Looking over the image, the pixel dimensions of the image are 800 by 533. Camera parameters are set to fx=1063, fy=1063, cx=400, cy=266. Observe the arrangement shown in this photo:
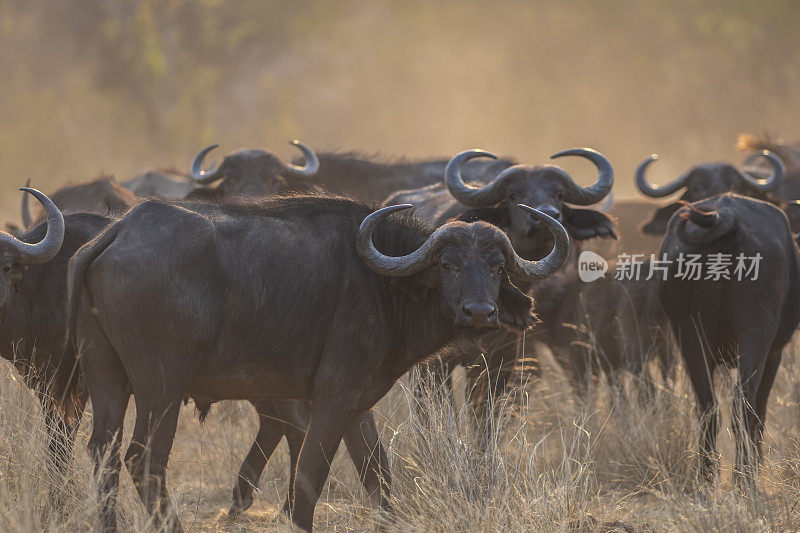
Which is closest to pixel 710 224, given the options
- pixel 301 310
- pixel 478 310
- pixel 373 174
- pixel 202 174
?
pixel 478 310

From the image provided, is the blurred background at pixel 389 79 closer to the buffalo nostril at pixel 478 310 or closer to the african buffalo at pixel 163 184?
the african buffalo at pixel 163 184

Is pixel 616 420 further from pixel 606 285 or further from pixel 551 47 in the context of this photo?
pixel 551 47

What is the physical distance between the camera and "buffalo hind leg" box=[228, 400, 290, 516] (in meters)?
6.09

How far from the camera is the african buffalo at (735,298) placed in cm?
630

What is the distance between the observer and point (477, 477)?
504 cm

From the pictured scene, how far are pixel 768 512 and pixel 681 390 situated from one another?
7.35 ft

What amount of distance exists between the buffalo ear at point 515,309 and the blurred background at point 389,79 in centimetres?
1375

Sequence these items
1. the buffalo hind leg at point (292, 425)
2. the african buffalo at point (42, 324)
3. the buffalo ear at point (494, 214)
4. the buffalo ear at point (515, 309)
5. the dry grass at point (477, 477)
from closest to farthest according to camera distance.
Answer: the dry grass at point (477, 477)
the buffalo ear at point (515, 309)
the african buffalo at point (42, 324)
the buffalo hind leg at point (292, 425)
the buffalo ear at point (494, 214)

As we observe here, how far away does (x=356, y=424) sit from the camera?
5496mm

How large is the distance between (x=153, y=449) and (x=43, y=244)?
1.27m

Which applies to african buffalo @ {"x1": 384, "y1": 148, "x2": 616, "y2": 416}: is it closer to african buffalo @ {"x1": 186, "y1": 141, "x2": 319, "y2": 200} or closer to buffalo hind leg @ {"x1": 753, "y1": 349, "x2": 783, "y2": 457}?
buffalo hind leg @ {"x1": 753, "y1": 349, "x2": 783, "y2": 457}

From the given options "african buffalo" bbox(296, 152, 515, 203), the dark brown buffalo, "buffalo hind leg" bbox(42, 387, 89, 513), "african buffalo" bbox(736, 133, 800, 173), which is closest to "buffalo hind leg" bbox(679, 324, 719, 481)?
"buffalo hind leg" bbox(42, 387, 89, 513)

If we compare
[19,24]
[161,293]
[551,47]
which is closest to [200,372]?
[161,293]

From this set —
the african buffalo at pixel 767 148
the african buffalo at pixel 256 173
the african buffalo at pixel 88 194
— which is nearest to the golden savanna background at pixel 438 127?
the african buffalo at pixel 256 173
